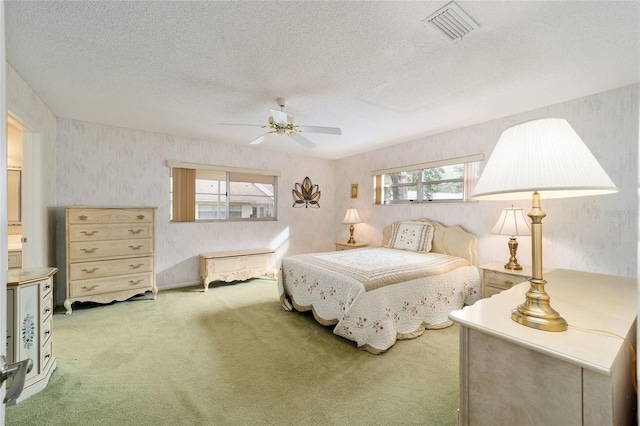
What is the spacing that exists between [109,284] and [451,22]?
170 inches

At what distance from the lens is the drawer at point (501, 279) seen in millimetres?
2748

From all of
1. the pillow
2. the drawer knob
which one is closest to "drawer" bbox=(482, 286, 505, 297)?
the pillow

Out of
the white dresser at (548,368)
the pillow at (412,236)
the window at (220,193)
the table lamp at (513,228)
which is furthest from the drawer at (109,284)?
the table lamp at (513,228)

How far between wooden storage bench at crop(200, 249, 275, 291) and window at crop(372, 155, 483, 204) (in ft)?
7.51

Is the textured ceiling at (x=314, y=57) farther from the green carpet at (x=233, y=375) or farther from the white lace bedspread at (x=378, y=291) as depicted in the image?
the green carpet at (x=233, y=375)

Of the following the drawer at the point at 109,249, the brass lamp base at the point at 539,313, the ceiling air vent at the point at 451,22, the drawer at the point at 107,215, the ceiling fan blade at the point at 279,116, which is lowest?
the drawer at the point at 109,249

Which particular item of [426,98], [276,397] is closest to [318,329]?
[276,397]

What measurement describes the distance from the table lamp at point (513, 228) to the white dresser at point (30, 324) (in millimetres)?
4020

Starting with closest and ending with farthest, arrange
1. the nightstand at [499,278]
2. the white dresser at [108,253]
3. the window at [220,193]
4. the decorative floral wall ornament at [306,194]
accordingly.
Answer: the nightstand at [499,278] → the white dresser at [108,253] → the window at [220,193] → the decorative floral wall ornament at [306,194]

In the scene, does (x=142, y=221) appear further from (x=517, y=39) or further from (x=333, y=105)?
(x=517, y=39)

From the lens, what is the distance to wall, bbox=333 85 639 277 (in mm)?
2486

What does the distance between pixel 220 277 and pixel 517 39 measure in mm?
4271

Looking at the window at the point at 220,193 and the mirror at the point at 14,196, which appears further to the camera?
the window at the point at 220,193

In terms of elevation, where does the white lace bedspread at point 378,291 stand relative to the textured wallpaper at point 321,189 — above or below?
below
